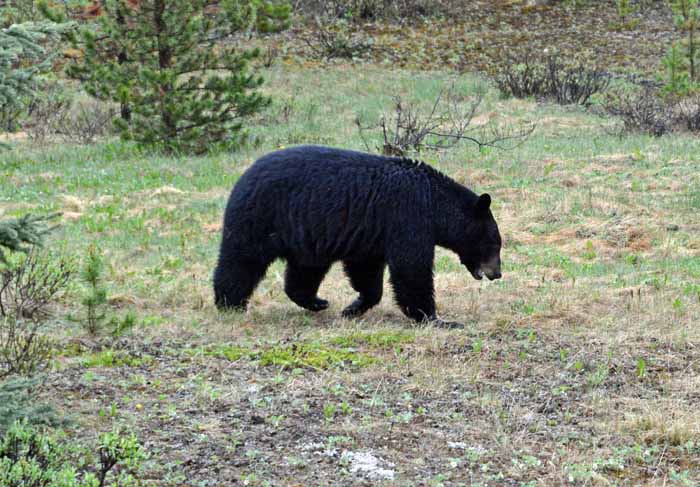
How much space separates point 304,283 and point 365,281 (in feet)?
1.91

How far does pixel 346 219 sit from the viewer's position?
8.68 m

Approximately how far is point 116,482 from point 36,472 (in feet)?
2.60

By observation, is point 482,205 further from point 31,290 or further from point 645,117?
point 645,117

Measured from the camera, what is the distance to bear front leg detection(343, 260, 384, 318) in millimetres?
9203

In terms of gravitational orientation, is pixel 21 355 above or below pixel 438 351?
above

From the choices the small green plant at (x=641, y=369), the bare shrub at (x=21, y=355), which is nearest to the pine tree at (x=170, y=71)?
the bare shrub at (x=21, y=355)

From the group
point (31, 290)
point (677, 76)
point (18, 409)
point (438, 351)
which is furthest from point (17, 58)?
point (677, 76)

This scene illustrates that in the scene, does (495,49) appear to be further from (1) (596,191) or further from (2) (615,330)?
(2) (615,330)

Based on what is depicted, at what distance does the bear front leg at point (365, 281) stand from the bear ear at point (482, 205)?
1029mm

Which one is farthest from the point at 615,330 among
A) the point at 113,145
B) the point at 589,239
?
the point at 113,145

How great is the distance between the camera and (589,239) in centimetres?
1221

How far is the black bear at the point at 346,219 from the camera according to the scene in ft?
28.5

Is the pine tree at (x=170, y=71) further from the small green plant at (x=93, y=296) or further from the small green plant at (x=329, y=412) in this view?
the small green plant at (x=329, y=412)

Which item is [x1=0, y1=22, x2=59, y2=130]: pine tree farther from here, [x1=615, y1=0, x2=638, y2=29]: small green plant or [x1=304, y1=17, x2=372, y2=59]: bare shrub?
[x1=615, y1=0, x2=638, y2=29]: small green plant
